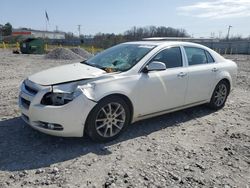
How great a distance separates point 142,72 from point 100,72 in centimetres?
71

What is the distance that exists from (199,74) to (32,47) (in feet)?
80.1

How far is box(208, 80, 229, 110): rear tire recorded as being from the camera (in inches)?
224

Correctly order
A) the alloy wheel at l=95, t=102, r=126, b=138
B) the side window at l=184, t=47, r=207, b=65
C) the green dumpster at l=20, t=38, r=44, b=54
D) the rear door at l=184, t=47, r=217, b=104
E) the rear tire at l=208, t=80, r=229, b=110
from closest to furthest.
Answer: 1. the alloy wheel at l=95, t=102, r=126, b=138
2. the rear door at l=184, t=47, r=217, b=104
3. the side window at l=184, t=47, r=207, b=65
4. the rear tire at l=208, t=80, r=229, b=110
5. the green dumpster at l=20, t=38, r=44, b=54

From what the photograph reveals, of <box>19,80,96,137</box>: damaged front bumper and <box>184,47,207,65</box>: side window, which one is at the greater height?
<box>184,47,207,65</box>: side window

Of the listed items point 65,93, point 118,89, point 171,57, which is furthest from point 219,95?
point 65,93

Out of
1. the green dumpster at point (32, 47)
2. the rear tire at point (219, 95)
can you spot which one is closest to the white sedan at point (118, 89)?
the rear tire at point (219, 95)

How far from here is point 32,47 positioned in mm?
26391

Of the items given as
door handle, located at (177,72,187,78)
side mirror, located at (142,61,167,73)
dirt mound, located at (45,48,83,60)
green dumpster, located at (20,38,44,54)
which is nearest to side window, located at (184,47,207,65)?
door handle, located at (177,72,187,78)

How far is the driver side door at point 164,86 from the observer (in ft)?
14.0

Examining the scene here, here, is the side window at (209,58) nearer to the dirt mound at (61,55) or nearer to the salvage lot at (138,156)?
the salvage lot at (138,156)

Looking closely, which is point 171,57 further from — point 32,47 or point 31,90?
point 32,47

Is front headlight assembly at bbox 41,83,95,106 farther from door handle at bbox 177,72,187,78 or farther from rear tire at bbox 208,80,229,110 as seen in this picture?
rear tire at bbox 208,80,229,110

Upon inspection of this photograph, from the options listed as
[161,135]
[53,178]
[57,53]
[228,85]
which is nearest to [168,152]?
[161,135]

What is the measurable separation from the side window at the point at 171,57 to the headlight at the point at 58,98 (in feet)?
5.48
